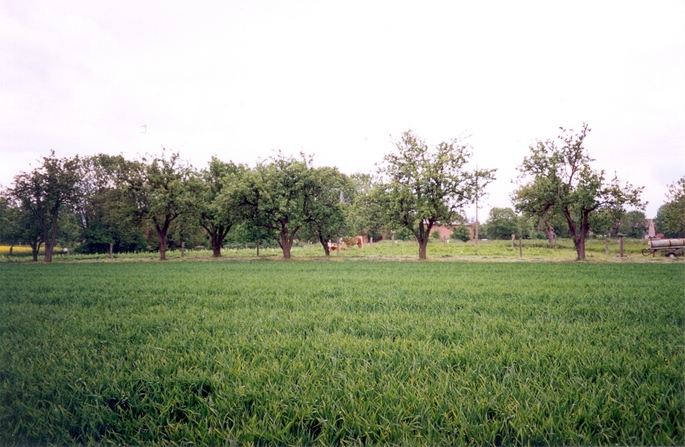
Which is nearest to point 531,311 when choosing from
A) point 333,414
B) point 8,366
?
point 333,414

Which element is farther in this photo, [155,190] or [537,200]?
[155,190]

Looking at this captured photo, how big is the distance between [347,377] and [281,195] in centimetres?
2805

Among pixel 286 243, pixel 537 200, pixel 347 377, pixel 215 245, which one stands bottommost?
pixel 347 377

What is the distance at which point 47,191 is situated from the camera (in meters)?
31.0

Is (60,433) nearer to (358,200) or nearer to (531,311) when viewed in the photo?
(531,311)

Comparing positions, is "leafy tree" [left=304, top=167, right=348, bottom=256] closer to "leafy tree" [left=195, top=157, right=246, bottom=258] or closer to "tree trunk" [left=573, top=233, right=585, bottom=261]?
"leafy tree" [left=195, top=157, right=246, bottom=258]

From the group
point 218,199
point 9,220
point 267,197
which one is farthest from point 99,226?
point 267,197

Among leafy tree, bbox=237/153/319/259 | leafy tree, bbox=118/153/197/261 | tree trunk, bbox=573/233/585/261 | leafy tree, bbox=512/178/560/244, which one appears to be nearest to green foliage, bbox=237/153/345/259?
leafy tree, bbox=237/153/319/259

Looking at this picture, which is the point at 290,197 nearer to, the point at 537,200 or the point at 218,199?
the point at 218,199

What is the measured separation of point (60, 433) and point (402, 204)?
26.7 meters

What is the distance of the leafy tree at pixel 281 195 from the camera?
30.6 metres

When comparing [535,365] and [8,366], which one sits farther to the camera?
[8,366]

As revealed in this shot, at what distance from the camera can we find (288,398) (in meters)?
2.80

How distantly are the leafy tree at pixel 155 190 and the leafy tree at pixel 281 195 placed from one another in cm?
633
